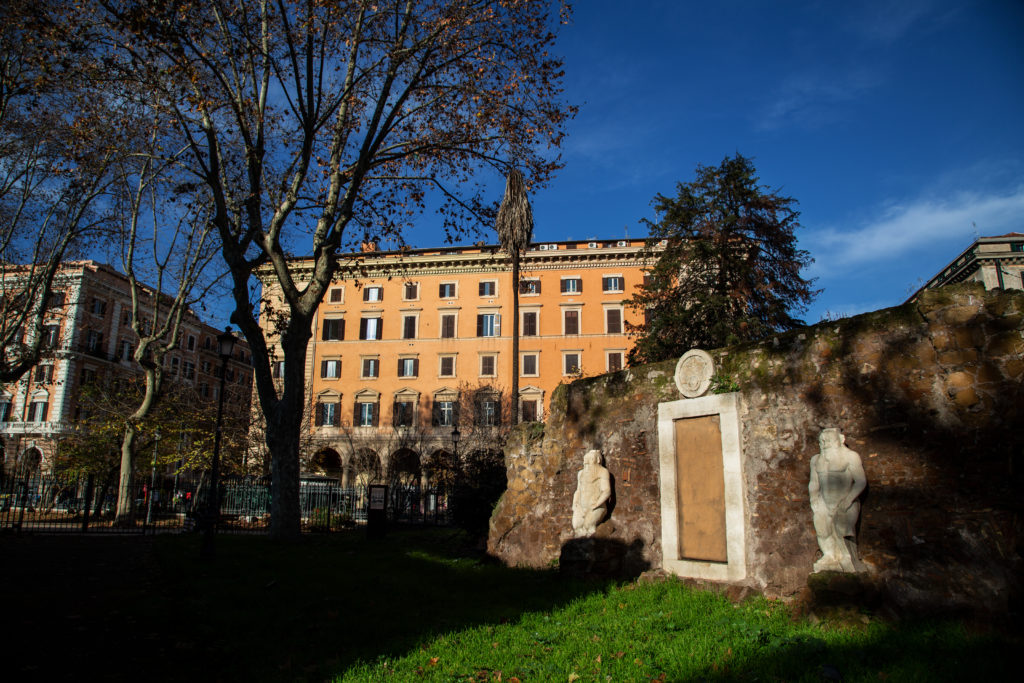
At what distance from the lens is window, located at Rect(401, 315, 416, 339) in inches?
1793

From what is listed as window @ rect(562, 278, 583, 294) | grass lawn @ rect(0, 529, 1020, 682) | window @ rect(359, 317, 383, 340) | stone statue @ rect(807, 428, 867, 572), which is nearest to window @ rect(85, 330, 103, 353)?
window @ rect(359, 317, 383, 340)

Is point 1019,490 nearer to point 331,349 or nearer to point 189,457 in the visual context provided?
point 189,457

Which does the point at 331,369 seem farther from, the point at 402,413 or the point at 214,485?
the point at 214,485

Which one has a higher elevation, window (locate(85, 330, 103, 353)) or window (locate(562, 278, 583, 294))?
window (locate(562, 278, 583, 294))

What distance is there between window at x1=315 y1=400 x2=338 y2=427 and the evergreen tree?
25074 mm

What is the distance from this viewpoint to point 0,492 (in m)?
19.9

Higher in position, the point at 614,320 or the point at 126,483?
the point at 614,320

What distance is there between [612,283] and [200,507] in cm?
3022

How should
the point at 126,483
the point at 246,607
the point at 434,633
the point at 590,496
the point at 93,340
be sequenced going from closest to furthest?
the point at 434,633 < the point at 246,607 < the point at 590,496 < the point at 126,483 < the point at 93,340

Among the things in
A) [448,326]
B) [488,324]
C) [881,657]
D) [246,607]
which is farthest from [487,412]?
[881,657]

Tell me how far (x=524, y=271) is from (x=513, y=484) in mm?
34532

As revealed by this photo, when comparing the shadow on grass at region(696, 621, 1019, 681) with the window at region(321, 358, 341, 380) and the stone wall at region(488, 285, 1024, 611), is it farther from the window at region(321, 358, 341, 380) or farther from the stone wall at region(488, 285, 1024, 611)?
the window at region(321, 358, 341, 380)

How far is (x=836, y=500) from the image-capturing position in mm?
6180

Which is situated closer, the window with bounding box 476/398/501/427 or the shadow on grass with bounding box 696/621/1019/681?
the shadow on grass with bounding box 696/621/1019/681
